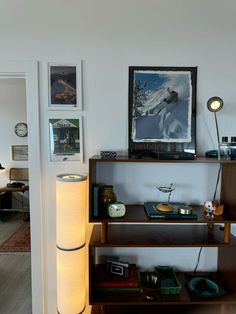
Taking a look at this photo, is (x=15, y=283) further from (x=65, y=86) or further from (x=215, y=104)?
(x=215, y=104)

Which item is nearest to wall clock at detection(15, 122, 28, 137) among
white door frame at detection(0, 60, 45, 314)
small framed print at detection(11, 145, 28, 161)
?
small framed print at detection(11, 145, 28, 161)

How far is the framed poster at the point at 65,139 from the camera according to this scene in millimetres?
1674

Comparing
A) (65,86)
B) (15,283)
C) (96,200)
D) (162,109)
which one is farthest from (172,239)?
(15,283)

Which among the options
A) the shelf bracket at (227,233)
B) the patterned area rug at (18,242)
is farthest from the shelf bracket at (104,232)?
the patterned area rug at (18,242)

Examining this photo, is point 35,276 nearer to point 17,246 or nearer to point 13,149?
point 17,246

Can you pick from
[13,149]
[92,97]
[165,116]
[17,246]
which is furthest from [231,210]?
[13,149]

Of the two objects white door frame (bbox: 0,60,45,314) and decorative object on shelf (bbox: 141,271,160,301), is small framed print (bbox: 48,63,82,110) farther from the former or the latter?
decorative object on shelf (bbox: 141,271,160,301)

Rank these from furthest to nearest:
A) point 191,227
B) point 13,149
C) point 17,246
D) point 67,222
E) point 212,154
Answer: point 13,149, point 17,246, point 191,227, point 212,154, point 67,222

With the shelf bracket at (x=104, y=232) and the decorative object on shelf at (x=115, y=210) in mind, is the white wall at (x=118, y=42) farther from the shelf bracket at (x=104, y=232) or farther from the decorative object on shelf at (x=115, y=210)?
the shelf bracket at (x=104, y=232)

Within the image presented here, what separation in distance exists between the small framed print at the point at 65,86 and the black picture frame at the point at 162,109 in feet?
1.20

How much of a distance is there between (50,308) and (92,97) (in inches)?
63.0

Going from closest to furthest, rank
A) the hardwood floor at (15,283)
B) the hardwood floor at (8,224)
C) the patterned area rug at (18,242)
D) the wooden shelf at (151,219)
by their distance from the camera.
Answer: the wooden shelf at (151,219) → the hardwood floor at (15,283) → the patterned area rug at (18,242) → the hardwood floor at (8,224)

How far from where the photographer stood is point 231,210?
1.54m

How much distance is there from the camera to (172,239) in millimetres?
1509
